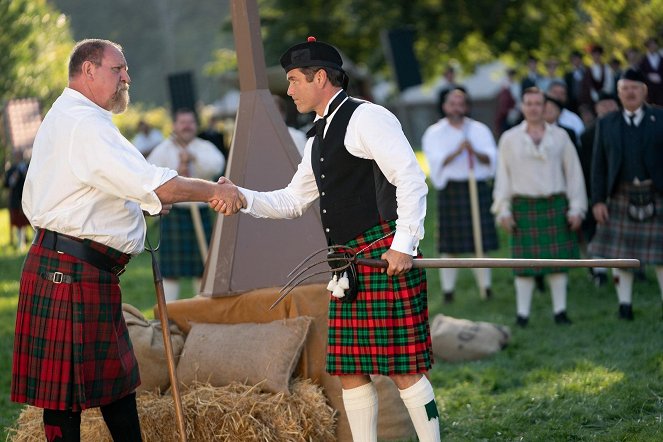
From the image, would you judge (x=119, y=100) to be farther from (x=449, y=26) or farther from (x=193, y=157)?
(x=449, y=26)

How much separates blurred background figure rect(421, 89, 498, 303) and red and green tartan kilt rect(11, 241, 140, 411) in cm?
500

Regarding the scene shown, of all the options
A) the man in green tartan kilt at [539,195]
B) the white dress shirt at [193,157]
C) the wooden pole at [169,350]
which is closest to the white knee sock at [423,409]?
the wooden pole at [169,350]

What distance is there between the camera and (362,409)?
Result: 409 cm

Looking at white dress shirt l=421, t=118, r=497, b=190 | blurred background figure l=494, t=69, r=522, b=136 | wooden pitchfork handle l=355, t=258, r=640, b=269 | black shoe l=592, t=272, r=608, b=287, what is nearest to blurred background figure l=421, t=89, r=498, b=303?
white dress shirt l=421, t=118, r=497, b=190

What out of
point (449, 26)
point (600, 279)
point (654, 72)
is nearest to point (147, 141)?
point (449, 26)

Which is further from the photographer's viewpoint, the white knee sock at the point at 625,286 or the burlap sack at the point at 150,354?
the white knee sock at the point at 625,286

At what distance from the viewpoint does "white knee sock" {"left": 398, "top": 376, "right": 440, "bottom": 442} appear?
3977 millimetres

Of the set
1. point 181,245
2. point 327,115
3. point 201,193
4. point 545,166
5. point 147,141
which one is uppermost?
point 147,141

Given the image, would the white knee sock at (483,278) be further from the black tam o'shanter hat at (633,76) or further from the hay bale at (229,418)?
the hay bale at (229,418)

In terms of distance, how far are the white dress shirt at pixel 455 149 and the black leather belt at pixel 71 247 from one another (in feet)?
16.9

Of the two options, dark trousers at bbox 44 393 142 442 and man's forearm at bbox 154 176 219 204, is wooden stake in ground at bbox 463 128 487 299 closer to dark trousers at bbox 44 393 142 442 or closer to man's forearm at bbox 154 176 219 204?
man's forearm at bbox 154 176 219 204

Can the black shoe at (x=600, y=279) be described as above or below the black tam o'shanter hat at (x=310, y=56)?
below

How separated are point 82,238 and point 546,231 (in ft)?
13.7

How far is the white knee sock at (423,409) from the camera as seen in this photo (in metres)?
3.98
